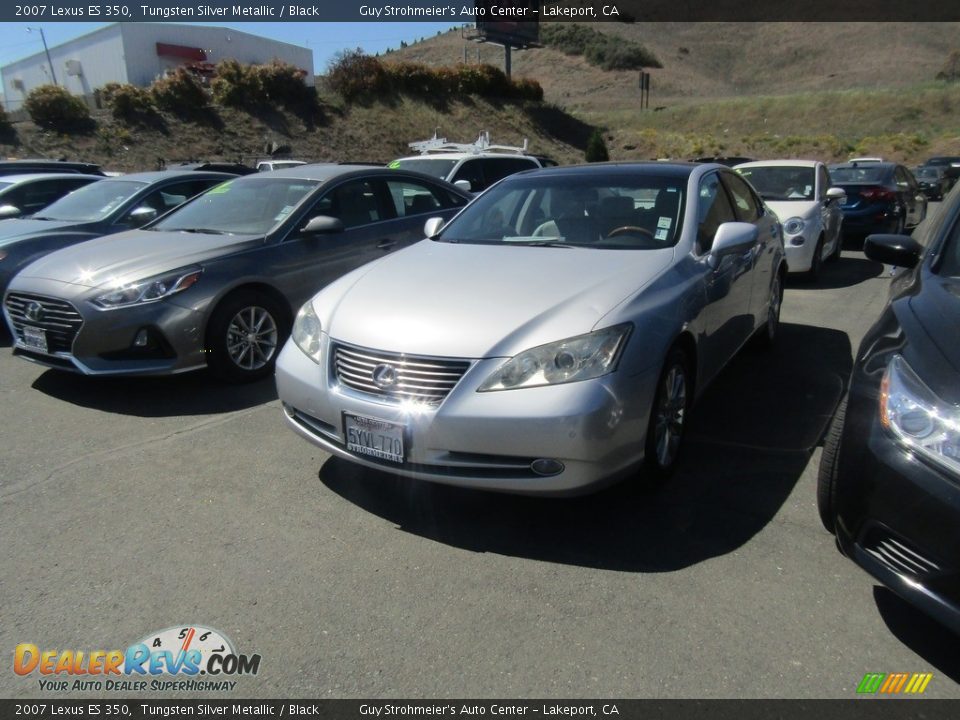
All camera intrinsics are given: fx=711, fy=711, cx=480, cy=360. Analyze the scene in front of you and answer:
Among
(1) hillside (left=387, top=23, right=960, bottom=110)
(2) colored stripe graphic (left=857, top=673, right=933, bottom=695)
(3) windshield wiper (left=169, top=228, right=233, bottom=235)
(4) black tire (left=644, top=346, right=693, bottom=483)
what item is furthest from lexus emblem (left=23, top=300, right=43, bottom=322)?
(1) hillside (left=387, top=23, right=960, bottom=110)

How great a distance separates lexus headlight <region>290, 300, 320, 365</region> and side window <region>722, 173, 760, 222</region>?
122 inches

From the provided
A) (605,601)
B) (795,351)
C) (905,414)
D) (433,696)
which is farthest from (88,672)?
(795,351)

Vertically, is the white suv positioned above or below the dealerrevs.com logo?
above

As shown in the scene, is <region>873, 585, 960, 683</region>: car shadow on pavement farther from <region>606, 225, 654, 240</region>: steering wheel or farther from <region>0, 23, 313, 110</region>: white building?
<region>0, 23, 313, 110</region>: white building

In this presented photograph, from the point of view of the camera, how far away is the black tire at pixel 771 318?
5.73 metres

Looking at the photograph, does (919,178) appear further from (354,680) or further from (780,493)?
(354,680)

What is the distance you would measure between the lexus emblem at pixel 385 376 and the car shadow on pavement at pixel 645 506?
27.5 inches

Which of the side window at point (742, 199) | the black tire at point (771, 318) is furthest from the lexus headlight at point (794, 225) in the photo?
the side window at point (742, 199)

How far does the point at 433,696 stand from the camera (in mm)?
2334

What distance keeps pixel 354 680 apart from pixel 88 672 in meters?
0.95

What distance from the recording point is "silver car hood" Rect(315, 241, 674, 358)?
3127mm

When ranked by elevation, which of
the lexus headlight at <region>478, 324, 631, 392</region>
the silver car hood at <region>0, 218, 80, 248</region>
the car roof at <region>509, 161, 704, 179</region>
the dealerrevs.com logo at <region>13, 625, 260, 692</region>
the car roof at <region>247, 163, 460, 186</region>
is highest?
the car roof at <region>509, 161, 704, 179</region>

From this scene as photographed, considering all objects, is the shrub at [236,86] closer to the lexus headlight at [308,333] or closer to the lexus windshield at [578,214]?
the lexus windshield at [578,214]
